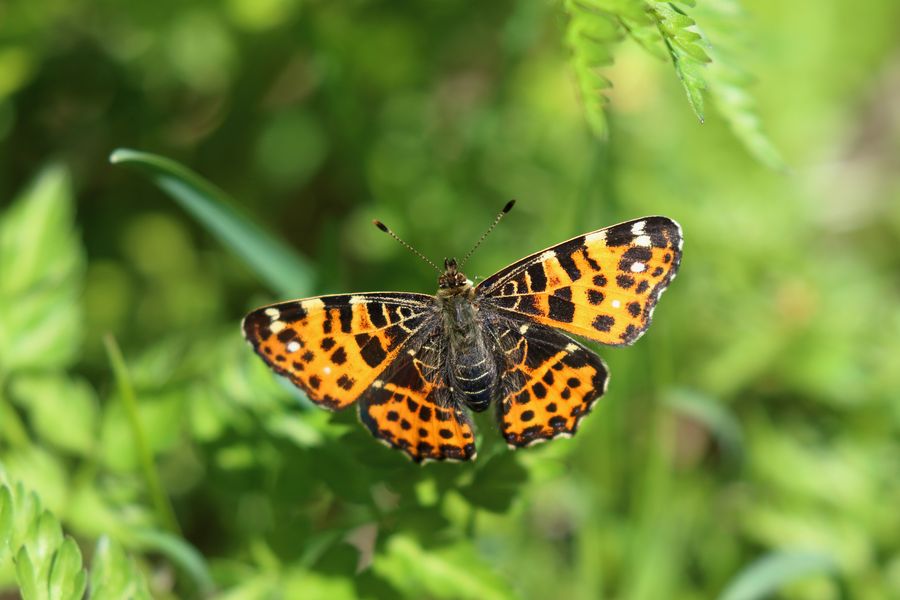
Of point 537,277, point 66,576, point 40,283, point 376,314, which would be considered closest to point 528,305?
point 537,277

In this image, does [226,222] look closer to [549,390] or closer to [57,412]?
[57,412]

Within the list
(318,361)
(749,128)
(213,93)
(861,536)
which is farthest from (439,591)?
(213,93)

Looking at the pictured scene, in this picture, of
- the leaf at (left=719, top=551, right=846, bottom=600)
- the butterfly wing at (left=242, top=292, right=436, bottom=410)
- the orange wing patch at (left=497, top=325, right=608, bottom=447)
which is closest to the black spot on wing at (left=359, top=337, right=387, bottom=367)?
the butterfly wing at (left=242, top=292, right=436, bottom=410)

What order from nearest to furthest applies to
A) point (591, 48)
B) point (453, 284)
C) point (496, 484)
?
point (591, 48), point (496, 484), point (453, 284)

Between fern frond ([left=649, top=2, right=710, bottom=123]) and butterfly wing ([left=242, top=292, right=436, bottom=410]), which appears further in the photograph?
butterfly wing ([left=242, top=292, right=436, bottom=410])

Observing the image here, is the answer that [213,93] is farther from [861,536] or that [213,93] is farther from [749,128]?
[861,536]

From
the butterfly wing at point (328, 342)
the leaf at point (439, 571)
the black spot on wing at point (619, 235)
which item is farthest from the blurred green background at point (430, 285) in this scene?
the black spot on wing at point (619, 235)

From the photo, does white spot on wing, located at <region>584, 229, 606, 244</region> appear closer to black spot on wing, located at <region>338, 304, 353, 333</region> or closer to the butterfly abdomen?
the butterfly abdomen
